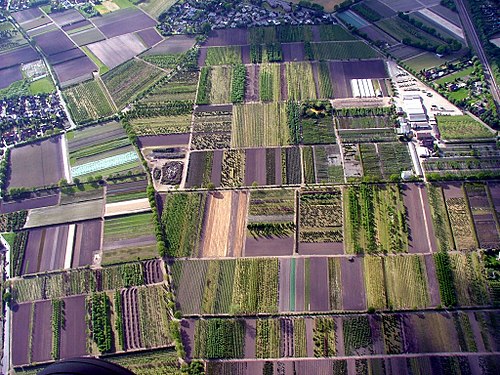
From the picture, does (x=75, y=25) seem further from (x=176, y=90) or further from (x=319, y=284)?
(x=319, y=284)

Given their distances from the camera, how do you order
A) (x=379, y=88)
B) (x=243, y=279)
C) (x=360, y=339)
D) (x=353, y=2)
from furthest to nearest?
(x=353, y=2) < (x=379, y=88) < (x=243, y=279) < (x=360, y=339)

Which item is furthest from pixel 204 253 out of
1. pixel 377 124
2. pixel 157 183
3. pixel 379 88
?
pixel 379 88

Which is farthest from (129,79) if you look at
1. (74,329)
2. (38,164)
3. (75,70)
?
(74,329)

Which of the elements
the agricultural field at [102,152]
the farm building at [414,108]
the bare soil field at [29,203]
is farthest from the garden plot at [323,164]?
the bare soil field at [29,203]

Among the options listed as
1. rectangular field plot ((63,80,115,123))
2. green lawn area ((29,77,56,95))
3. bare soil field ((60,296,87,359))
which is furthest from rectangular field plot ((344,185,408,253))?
green lawn area ((29,77,56,95))

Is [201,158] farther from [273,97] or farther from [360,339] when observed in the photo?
[360,339]

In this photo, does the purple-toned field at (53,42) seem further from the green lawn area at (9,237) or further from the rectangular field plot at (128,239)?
the rectangular field plot at (128,239)
